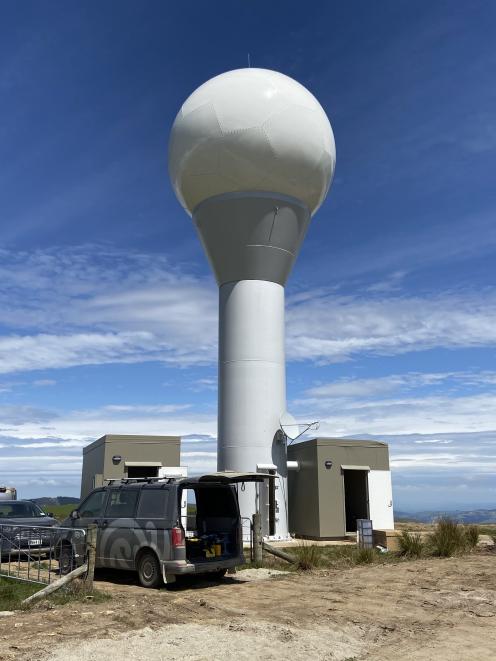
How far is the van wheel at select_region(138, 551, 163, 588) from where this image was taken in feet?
35.4

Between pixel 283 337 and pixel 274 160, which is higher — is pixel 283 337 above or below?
below

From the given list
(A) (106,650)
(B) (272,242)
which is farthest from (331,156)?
(A) (106,650)

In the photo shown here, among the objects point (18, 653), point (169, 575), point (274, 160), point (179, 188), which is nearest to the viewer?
point (18, 653)

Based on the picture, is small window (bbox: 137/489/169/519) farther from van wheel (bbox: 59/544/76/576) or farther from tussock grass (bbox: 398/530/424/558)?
tussock grass (bbox: 398/530/424/558)

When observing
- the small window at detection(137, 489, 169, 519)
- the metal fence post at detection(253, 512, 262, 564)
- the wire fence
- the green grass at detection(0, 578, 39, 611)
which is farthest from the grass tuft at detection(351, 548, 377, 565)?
the green grass at detection(0, 578, 39, 611)

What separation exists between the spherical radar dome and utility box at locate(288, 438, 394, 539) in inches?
361

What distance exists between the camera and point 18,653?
665 centimetres

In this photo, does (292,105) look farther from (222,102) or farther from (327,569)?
(327,569)

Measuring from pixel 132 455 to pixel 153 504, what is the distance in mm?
10816

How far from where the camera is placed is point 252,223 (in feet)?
67.1

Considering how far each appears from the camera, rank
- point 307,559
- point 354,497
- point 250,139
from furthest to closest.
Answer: point 354,497, point 250,139, point 307,559

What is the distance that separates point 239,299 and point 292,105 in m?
6.74

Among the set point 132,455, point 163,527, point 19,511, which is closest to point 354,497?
point 132,455

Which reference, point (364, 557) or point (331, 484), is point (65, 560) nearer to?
point (364, 557)
